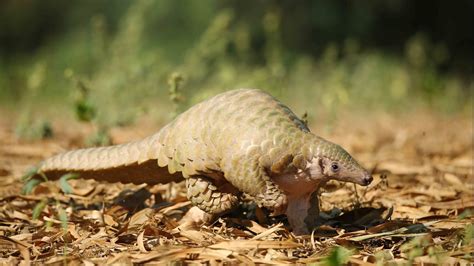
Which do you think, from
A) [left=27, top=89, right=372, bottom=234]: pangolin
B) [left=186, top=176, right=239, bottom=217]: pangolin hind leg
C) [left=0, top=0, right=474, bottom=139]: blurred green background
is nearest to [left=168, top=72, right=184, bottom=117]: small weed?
[left=27, top=89, right=372, bottom=234]: pangolin

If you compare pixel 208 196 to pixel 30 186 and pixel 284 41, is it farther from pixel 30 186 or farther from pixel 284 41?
pixel 284 41

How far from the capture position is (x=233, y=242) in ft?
9.17

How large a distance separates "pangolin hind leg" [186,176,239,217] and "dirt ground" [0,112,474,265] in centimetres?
12

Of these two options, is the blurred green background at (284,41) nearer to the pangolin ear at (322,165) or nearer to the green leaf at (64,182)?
the green leaf at (64,182)

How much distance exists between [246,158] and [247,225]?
20.7 inches

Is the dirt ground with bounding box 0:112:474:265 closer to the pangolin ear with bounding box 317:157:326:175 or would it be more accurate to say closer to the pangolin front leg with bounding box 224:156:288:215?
the pangolin front leg with bounding box 224:156:288:215

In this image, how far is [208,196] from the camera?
312 centimetres

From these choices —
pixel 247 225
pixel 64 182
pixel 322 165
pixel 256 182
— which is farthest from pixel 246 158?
pixel 64 182

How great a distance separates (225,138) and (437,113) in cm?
581

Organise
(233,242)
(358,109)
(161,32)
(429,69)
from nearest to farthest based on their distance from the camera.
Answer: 1. (233,242)
2. (429,69)
3. (358,109)
4. (161,32)

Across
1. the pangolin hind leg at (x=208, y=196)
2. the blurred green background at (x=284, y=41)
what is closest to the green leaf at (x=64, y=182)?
the pangolin hind leg at (x=208, y=196)

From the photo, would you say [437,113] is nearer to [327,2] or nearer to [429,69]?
[429,69]

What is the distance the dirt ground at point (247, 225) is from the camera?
2.70 metres

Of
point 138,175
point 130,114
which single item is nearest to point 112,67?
point 130,114
